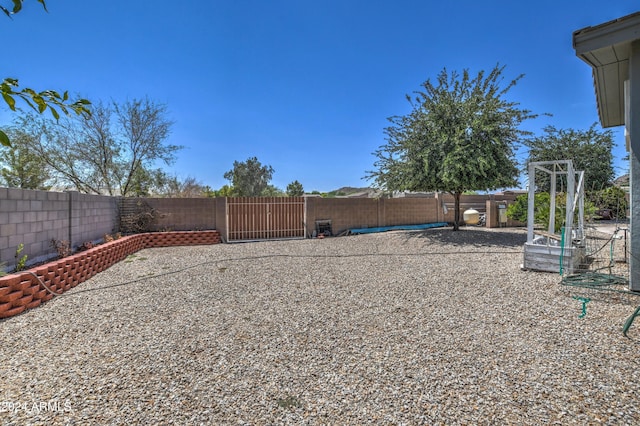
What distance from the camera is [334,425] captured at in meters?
2.06

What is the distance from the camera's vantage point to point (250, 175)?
Result: 31.8 meters

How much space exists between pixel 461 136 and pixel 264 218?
784 cm

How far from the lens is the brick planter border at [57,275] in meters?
4.05

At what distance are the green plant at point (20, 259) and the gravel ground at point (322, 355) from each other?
857 millimetres

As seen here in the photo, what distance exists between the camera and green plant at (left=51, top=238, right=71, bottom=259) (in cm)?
605

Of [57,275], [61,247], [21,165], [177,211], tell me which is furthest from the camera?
[21,165]

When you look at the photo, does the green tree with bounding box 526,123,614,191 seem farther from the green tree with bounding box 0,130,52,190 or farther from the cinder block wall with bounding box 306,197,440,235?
the green tree with bounding box 0,130,52,190

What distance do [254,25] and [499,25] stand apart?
265 inches

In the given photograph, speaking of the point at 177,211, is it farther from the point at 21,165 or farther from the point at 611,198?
the point at 611,198

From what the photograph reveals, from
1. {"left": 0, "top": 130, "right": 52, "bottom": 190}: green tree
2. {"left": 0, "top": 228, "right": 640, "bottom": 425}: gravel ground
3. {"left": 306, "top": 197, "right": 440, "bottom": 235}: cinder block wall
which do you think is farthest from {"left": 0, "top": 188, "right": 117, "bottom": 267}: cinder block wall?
{"left": 306, "top": 197, "right": 440, "bottom": 235}: cinder block wall

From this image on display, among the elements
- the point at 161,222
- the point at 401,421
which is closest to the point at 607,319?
the point at 401,421

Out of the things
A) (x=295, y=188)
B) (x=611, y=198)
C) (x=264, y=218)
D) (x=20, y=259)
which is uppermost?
(x=295, y=188)

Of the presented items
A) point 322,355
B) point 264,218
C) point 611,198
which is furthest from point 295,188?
point 322,355

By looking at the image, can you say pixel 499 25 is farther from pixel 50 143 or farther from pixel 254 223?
pixel 50 143
